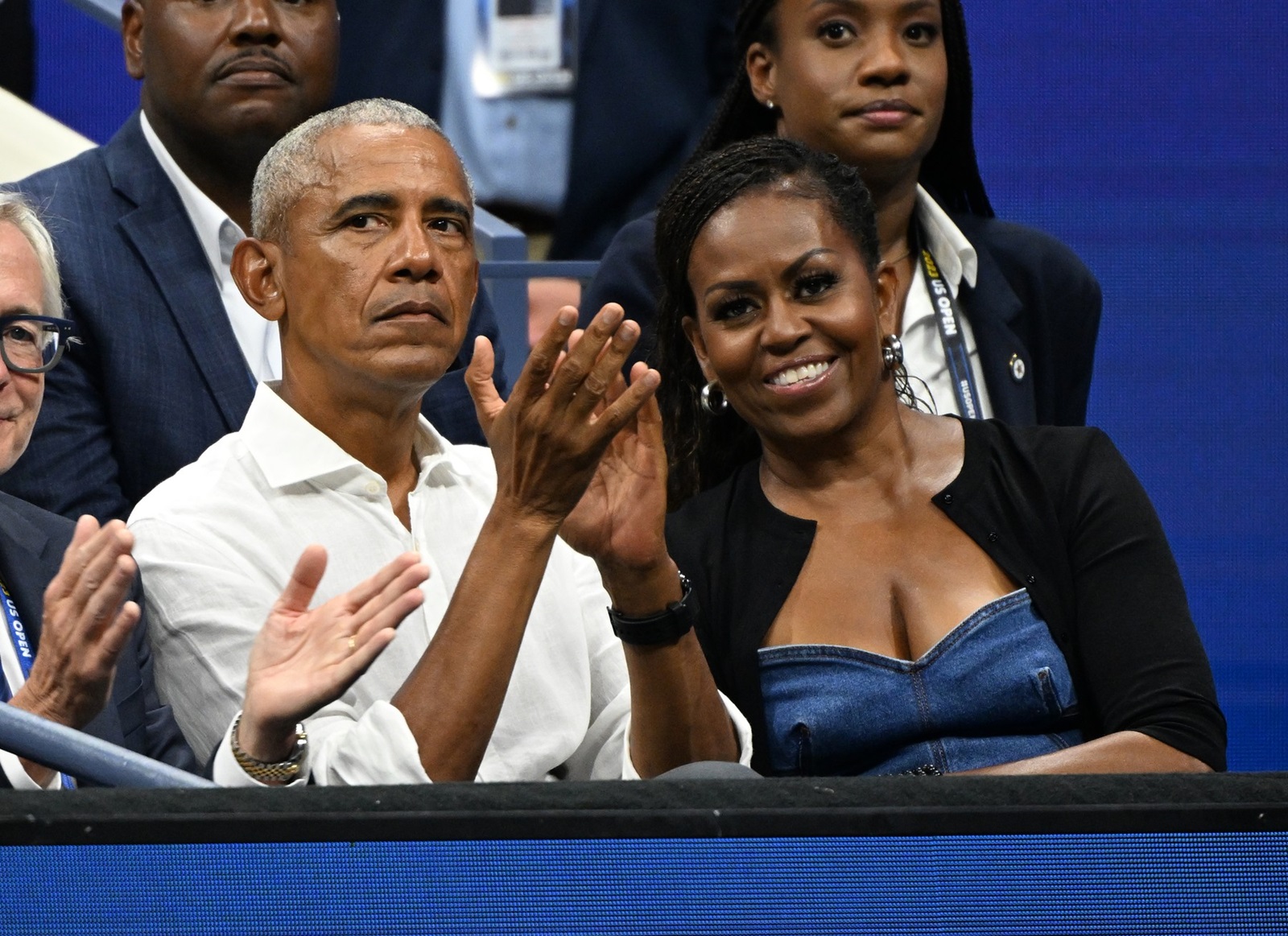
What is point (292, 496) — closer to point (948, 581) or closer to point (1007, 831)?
point (948, 581)

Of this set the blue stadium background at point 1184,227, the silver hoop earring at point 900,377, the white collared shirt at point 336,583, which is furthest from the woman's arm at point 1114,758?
the blue stadium background at point 1184,227

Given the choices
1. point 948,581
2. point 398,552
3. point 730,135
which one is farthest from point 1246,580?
point 398,552

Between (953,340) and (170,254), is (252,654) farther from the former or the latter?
(953,340)

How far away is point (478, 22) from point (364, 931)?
8.09ft

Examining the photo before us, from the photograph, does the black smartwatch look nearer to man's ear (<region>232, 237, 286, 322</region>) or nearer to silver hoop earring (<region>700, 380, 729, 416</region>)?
silver hoop earring (<region>700, 380, 729, 416</region>)

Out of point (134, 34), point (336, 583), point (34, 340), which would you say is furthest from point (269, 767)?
point (134, 34)

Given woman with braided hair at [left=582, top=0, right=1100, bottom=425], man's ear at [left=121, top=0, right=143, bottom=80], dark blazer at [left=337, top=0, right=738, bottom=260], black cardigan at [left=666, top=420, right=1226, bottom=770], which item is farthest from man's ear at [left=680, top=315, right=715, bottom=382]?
dark blazer at [left=337, top=0, right=738, bottom=260]

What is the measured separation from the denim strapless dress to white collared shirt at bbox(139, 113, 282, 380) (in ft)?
3.01

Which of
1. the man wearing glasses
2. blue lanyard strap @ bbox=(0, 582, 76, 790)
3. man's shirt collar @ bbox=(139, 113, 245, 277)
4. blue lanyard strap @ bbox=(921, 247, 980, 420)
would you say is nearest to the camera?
the man wearing glasses

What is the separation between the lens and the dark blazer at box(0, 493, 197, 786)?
171cm

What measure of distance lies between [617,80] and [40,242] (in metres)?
1.44

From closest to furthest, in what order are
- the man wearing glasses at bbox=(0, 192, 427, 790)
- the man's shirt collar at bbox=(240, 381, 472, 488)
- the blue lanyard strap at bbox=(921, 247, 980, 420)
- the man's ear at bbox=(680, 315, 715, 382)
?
the man wearing glasses at bbox=(0, 192, 427, 790) < the man's shirt collar at bbox=(240, 381, 472, 488) < the man's ear at bbox=(680, 315, 715, 382) < the blue lanyard strap at bbox=(921, 247, 980, 420)

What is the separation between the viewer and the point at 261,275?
6.63ft

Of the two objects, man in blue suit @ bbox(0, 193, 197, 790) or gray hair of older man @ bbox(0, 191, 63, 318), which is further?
gray hair of older man @ bbox(0, 191, 63, 318)
